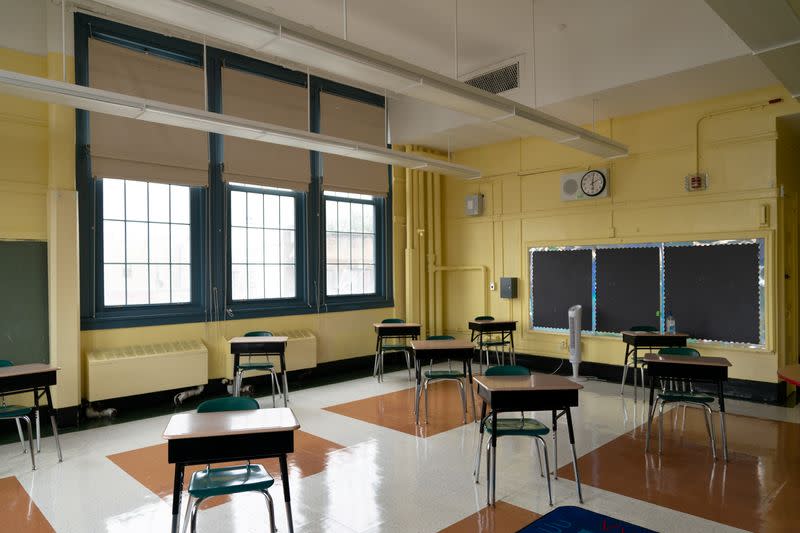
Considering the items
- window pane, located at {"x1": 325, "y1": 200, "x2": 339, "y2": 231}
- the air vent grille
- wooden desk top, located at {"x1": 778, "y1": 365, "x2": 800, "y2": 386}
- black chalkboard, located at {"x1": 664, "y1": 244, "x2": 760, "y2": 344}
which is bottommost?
wooden desk top, located at {"x1": 778, "y1": 365, "x2": 800, "y2": 386}

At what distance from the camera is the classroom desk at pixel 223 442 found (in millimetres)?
2762

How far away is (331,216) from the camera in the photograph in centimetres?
836

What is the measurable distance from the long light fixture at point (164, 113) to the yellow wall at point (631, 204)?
2.52 metres

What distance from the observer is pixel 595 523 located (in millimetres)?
3260

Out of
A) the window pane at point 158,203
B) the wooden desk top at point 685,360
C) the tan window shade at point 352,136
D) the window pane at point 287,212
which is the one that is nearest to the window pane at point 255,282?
the window pane at point 287,212

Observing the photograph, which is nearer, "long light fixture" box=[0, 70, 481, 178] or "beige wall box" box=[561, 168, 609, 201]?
"long light fixture" box=[0, 70, 481, 178]

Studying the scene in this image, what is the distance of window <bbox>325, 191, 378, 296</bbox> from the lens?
8336 millimetres

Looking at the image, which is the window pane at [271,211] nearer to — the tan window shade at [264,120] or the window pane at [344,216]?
the tan window shade at [264,120]

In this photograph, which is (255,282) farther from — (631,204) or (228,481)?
(631,204)

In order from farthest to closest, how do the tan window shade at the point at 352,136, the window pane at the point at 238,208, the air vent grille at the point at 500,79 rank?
the tan window shade at the point at 352,136 < the window pane at the point at 238,208 < the air vent grille at the point at 500,79

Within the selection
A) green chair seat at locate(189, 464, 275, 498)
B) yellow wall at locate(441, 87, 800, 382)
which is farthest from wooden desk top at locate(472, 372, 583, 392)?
yellow wall at locate(441, 87, 800, 382)

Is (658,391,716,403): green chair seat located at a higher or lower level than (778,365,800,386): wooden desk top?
lower

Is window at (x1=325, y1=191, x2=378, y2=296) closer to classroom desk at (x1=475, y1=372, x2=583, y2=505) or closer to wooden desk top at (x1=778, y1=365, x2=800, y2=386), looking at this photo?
classroom desk at (x1=475, y1=372, x2=583, y2=505)

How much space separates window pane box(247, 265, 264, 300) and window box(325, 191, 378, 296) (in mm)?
1113
